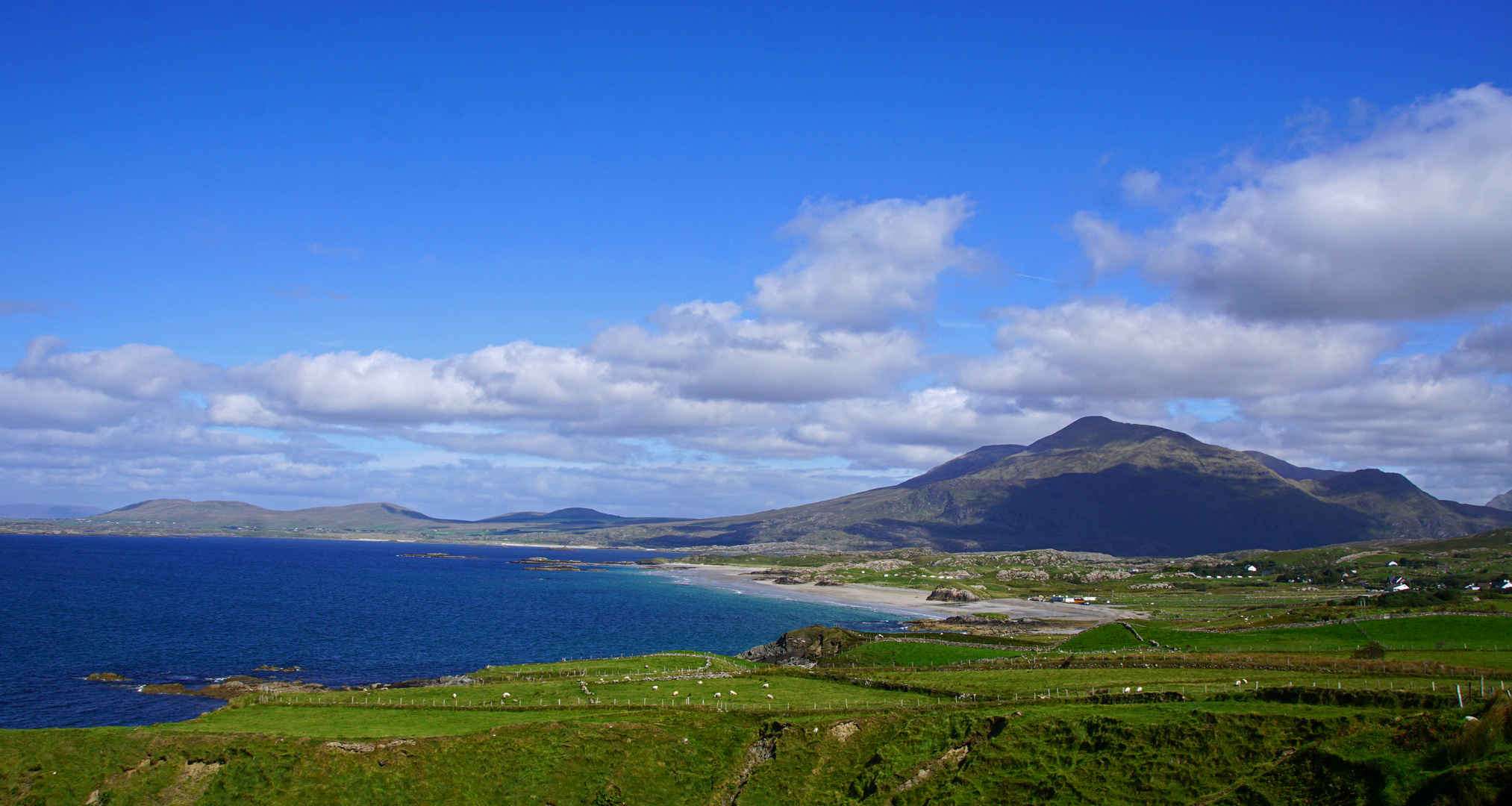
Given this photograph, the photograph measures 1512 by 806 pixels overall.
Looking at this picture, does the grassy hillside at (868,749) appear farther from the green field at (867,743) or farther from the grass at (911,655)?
the grass at (911,655)

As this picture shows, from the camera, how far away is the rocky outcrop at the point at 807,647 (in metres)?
102

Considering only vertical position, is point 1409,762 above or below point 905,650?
above

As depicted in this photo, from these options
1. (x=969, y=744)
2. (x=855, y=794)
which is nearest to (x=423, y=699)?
(x=855, y=794)

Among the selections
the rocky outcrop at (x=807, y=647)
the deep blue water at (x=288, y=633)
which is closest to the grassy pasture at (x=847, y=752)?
the deep blue water at (x=288, y=633)

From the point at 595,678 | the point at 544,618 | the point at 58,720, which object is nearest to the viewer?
the point at 58,720

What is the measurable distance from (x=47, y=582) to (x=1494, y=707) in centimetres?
24486

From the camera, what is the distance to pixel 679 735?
53.9m

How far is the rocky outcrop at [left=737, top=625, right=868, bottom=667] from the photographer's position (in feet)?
333

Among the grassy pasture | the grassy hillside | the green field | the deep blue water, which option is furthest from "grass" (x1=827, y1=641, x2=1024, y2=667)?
the grassy pasture

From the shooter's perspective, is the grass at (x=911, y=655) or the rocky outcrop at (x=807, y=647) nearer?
the grass at (x=911, y=655)

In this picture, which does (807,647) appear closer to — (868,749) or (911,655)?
(911,655)

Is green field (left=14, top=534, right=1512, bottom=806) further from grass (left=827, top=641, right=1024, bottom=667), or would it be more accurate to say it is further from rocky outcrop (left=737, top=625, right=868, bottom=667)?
rocky outcrop (left=737, top=625, right=868, bottom=667)

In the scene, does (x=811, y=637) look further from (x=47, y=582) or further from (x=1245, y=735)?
(x=47, y=582)

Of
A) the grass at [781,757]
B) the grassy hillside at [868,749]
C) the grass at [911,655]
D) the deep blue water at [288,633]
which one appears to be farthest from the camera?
the grass at [911,655]
